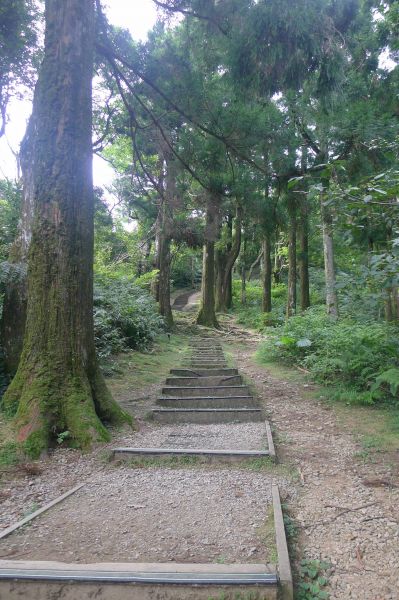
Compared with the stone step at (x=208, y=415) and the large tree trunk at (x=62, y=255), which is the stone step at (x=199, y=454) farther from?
the stone step at (x=208, y=415)

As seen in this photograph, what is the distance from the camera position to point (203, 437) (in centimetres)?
487

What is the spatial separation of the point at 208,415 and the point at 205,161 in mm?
4963

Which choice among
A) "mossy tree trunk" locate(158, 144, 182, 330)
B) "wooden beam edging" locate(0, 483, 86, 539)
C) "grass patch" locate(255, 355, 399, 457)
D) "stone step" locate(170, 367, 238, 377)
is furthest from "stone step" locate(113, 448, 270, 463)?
"mossy tree trunk" locate(158, 144, 182, 330)

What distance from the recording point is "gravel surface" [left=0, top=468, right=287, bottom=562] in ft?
8.21

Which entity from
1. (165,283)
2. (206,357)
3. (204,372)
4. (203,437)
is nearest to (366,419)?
(203,437)

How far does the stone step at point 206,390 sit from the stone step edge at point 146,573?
14.6 feet

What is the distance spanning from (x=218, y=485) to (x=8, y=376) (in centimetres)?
378

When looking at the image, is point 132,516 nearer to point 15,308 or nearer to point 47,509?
point 47,509

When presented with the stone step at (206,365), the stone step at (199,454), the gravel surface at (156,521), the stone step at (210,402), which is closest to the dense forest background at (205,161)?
the stone step at (199,454)

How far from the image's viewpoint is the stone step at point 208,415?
561 cm

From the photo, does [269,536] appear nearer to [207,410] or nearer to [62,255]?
[207,410]

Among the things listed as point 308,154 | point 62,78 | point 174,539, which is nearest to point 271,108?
point 62,78

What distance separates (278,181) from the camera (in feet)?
27.1

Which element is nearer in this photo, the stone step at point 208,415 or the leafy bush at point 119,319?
the stone step at point 208,415
